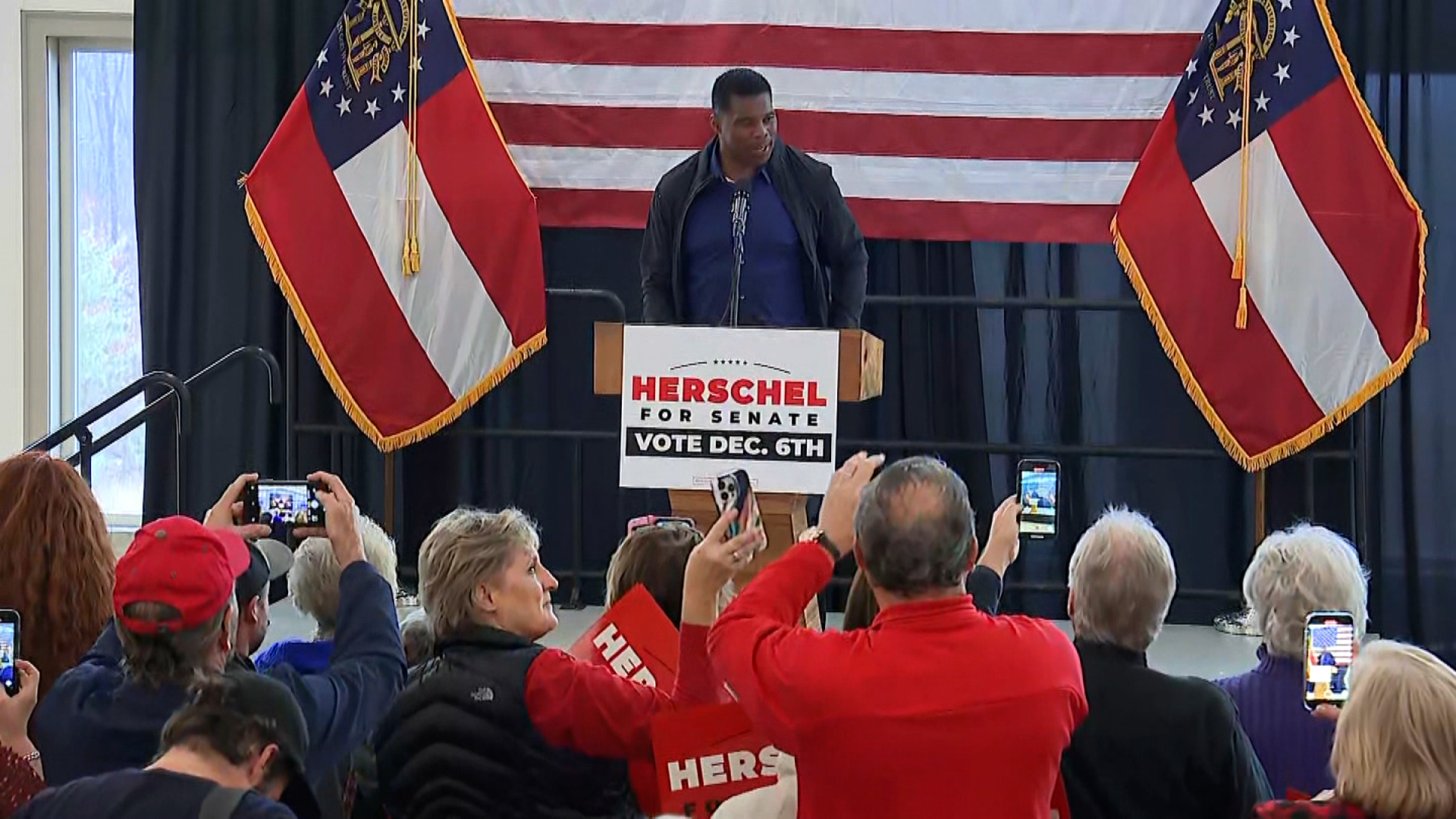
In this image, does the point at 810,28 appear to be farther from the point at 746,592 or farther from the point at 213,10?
the point at 746,592

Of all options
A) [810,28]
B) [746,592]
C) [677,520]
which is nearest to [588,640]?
[677,520]

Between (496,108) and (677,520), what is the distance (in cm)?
340

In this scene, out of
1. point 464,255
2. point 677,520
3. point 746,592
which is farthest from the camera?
point 464,255

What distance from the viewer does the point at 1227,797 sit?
218 cm

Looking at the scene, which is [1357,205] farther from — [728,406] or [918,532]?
[918,532]

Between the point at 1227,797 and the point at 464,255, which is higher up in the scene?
the point at 464,255

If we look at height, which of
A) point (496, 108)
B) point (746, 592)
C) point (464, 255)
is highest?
point (496, 108)

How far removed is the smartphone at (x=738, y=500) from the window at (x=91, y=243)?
5026 millimetres

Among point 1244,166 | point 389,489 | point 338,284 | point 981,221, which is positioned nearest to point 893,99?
point 981,221

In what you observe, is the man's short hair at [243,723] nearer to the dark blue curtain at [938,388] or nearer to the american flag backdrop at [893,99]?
the dark blue curtain at [938,388]

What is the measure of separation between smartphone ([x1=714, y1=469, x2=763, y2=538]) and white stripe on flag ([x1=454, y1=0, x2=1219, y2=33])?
12.7ft

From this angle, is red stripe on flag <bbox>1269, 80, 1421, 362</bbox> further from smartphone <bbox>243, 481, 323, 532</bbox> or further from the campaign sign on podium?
smartphone <bbox>243, 481, 323, 532</bbox>

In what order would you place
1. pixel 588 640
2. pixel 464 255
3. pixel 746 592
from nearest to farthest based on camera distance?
1. pixel 746 592
2. pixel 588 640
3. pixel 464 255

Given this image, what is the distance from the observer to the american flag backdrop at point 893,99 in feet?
18.5
